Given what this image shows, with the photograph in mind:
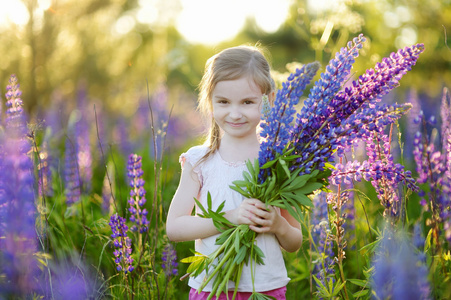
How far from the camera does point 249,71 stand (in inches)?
84.8

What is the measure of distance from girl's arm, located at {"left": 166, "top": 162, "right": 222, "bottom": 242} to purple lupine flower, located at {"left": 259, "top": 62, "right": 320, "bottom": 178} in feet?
1.44

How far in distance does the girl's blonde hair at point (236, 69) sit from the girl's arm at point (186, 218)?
133 millimetres

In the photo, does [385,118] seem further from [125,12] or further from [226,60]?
[125,12]

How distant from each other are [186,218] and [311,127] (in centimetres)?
74

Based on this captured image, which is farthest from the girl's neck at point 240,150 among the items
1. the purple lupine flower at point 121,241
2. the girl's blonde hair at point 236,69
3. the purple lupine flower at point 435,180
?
the purple lupine flower at point 435,180

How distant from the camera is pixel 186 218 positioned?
2.14 meters

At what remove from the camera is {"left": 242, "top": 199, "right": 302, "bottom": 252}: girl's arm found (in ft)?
6.19

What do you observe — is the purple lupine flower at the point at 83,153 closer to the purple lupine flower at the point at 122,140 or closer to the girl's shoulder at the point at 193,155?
the purple lupine flower at the point at 122,140

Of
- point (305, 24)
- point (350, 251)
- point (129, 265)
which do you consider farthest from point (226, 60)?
point (305, 24)

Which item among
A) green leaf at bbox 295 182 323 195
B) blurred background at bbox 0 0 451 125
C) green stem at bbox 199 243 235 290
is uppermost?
blurred background at bbox 0 0 451 125

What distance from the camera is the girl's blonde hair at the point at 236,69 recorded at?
2.15 metres

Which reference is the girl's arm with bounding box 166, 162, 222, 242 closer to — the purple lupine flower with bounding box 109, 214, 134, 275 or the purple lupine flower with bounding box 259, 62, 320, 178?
the purple lupine flower with bounding box 109, 214, 134, 275

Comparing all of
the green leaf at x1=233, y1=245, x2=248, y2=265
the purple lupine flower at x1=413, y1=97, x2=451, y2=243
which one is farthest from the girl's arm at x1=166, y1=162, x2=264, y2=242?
the purple lupine flower at x1=413, y1=97, x2=451, y2=243

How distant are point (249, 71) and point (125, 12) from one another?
11.2 m
